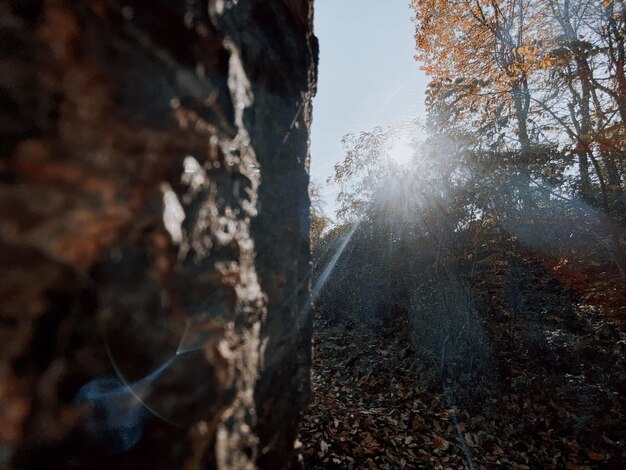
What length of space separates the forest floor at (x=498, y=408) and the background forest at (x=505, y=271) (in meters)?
0.03

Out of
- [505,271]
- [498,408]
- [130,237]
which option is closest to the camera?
[130,237]

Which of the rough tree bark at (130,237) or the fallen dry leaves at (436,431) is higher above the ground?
the rough tree bark at (130,237)

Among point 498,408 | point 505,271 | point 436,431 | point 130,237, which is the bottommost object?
point 436,431

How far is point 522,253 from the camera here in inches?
319

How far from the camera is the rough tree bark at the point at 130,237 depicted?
12.5 inches

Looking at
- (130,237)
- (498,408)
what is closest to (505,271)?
(498,408)

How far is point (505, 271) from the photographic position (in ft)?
24.9

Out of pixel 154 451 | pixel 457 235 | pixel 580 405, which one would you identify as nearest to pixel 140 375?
pixel 154 451

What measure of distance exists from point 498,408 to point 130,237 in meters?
6.23

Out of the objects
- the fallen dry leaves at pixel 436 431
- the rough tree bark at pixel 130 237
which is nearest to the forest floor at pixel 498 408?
the fallen dry leaves at pixel 436 431

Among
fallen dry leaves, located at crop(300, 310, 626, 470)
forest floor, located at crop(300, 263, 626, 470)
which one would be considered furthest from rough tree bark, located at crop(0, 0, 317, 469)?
forest floor, located at crop(300, 263, 626, 470)

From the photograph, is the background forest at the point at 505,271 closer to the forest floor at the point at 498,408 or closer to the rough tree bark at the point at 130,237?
the forest floor at the point at 498,408

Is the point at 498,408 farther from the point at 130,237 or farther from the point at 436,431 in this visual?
the point at 130,237

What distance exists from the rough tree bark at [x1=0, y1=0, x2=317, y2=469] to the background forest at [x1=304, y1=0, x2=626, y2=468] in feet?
14.5
